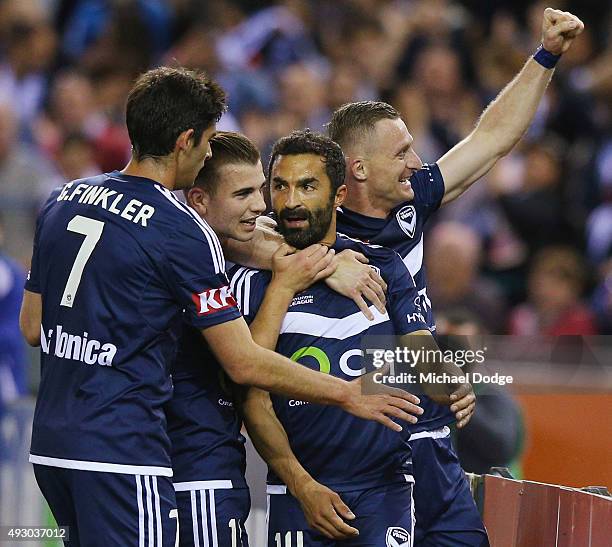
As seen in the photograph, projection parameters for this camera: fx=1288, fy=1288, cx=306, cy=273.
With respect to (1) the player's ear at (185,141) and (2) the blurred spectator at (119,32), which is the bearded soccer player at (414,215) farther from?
(2) the blurred spectator at (119,32)

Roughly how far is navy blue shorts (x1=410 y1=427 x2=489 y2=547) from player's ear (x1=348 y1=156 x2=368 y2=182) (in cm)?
103

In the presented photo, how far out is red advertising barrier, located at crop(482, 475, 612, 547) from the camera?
14.1ft

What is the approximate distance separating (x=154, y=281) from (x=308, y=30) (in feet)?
29.8

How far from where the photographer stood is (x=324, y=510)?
4.24 meters

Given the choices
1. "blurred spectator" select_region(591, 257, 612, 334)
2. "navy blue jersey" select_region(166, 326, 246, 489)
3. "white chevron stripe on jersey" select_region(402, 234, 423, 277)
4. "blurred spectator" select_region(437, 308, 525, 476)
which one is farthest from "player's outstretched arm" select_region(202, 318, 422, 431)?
"blurred spectator" select_region(591, 257, 612, 334)

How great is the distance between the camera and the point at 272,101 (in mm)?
11422

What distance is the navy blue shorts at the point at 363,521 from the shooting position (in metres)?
4.34

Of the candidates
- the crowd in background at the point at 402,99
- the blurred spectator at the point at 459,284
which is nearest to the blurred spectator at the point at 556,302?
the crowd in background at the point at 402,99

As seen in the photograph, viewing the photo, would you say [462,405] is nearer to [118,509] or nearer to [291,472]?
[291,472]

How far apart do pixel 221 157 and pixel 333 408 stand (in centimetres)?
95

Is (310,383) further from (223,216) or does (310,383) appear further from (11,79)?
(11,79)

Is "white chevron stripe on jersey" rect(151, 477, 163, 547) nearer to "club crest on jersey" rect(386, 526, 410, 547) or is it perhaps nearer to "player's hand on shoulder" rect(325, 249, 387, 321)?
"club crest on jersey" rect(386, 526, 410, 547)

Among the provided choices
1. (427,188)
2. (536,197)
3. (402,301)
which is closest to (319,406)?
(402,301)

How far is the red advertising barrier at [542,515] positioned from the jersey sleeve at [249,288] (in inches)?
48.8
